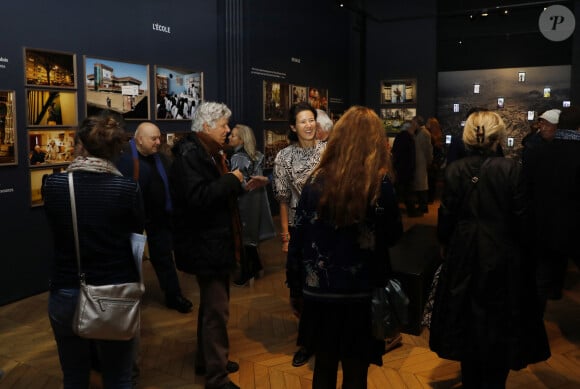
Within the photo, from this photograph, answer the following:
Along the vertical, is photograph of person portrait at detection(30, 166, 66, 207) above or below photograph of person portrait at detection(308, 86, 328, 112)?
below

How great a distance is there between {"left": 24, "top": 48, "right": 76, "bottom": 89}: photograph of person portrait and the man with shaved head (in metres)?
1.39

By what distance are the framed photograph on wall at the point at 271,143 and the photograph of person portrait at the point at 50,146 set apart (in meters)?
4.13

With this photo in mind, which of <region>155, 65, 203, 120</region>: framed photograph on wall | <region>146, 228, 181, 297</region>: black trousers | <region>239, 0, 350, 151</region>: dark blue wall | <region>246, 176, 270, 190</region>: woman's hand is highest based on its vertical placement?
<region>239, 0, 350, 151</region>: dark blue wall

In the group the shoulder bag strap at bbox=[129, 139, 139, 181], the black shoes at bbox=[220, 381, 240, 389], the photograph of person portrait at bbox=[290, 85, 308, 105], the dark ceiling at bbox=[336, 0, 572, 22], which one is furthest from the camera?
the dark ceiling at bbox=[336, 0, 572, 22]

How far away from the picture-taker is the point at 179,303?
195 inches

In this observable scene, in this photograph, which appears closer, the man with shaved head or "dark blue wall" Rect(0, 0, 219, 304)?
the man with shaved head

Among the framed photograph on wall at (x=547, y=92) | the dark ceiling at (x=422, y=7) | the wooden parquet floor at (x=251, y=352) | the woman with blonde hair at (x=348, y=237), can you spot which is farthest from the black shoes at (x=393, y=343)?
the framed photograph on wall at (x=547, y=92)

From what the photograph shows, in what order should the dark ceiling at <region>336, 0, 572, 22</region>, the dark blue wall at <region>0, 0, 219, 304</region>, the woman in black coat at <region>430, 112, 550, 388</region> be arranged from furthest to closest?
the dark ceiling at <region>336, 0, 572, 22</region> → the dark blue wall at <region>0, 0, 219, 304</region> → the woman in black coat at <region>430, 112, 550, 388</region>

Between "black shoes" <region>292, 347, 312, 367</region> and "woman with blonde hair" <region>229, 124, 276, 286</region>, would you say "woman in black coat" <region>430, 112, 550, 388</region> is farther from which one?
"woman with blonde hair" <region>229, 124, 276, 286</region>

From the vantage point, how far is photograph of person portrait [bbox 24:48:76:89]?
206 inches

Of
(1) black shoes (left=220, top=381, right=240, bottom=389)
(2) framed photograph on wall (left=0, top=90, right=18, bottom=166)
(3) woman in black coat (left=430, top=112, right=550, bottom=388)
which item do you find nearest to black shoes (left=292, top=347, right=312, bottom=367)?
(1) black shoes (left=220, top=381, right=240, bottom=389)

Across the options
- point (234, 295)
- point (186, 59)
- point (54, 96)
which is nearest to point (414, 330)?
point (234, 295)

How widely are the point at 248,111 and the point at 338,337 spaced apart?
6.77 m

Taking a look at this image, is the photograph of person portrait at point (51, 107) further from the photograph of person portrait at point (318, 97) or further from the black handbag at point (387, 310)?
the photograph of person portrait at point (318, 97)
